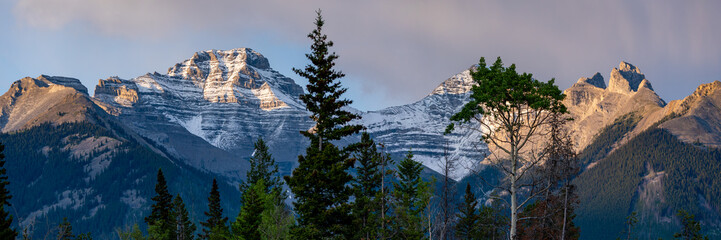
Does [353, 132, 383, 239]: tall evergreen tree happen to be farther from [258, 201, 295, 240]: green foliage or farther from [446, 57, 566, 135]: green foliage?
[446, 57, 566, 135]: green foliage

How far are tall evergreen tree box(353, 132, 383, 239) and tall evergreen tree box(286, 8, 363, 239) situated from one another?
2.05m

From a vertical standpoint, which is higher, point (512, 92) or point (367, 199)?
point (512, 92)

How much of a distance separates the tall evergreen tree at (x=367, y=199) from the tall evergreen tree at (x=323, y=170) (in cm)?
205

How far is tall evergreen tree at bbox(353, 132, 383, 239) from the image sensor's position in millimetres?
53000

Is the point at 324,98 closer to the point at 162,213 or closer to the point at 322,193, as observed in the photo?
the point at 322,193

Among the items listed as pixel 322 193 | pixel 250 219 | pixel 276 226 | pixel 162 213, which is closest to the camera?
pixel 322 193

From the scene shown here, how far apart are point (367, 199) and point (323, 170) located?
838cm

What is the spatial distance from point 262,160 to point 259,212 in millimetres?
16180

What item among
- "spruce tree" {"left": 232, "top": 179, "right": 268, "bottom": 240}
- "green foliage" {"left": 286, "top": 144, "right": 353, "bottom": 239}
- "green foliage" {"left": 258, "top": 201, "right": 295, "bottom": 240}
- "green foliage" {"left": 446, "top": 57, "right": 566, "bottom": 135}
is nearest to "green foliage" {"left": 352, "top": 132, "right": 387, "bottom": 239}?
"green foliage" {"left": 286, "top": 144, "right": 353, "bottom": 239}

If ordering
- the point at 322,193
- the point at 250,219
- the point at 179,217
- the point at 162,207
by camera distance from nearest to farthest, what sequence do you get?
the point at 322,193, the point at 250,219, the point at 162,207, the point at 179,217

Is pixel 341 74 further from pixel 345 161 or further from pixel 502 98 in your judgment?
pixel 502 98

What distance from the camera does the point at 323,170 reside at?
4650 centimetres

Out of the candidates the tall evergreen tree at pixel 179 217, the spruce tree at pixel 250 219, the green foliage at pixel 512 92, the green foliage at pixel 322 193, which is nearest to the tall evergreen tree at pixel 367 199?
the green foliage at pixel 322 193

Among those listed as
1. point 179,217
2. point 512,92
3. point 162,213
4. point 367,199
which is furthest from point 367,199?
point 179,217
